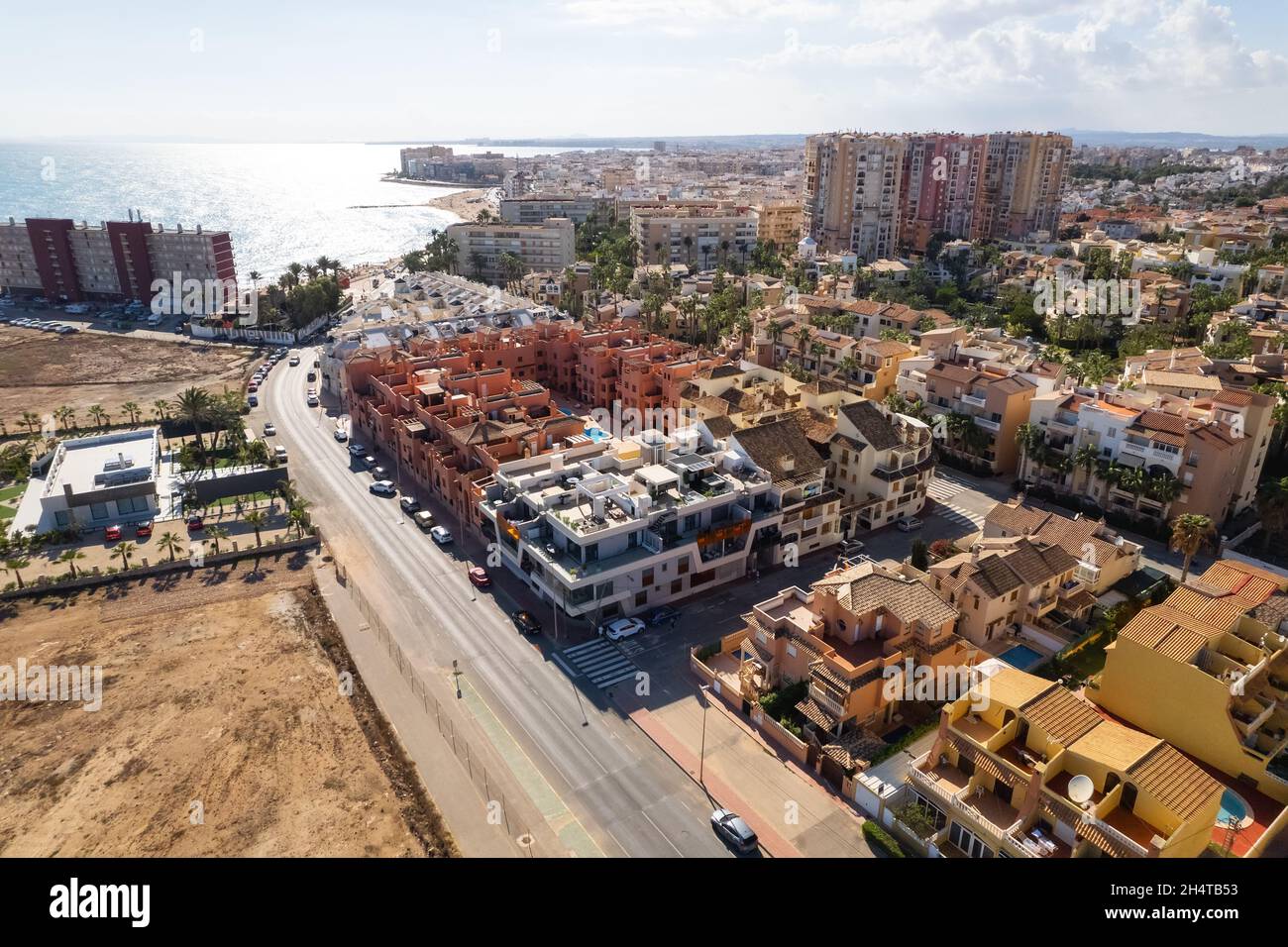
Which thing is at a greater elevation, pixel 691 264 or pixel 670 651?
pixel 691 264

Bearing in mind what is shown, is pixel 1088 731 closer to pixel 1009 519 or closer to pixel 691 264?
pixel 1009 519

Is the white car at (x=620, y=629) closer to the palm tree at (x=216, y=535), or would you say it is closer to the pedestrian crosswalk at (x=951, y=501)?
the pedestrian crosswalk at (x=951, y=501)

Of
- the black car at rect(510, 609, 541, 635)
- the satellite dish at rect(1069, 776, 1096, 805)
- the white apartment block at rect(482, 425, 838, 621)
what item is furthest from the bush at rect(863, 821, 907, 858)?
the black car at rect(510, 609, 541, 635)

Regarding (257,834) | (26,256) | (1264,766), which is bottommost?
(257,834)

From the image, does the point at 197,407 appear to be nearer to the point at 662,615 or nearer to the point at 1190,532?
the point at 662,615

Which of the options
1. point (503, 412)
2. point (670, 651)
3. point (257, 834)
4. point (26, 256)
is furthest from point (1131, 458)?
point (26, 256)

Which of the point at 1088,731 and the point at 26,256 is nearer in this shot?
the point at 1088,731

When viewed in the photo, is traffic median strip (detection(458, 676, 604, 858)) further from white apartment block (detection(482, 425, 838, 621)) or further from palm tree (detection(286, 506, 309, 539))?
palm tree (detection(286, 506, 309, 539))
